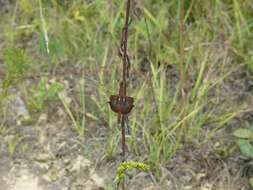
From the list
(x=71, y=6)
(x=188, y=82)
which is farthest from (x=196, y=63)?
(x=71, y=6)

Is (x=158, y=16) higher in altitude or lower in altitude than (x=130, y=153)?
higher

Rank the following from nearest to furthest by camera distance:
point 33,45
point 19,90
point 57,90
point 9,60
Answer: point 9,60
point 57,90
point 19,90
point 33,45

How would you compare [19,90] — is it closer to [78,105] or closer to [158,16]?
[78,105]

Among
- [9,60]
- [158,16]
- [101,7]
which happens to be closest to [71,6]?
[101,7]

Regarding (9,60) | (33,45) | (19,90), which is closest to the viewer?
(9,60)

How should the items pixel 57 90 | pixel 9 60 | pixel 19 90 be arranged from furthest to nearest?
1. pixel 19 90
2. pixel 57 90
3. pixel 9 60

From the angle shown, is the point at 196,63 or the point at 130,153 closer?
the point at 130,153

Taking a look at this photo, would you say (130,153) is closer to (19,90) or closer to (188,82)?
(188,82)

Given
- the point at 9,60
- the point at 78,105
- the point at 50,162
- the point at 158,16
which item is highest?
the point at 158,16

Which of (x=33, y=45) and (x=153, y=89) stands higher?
(x=33, y=45)
